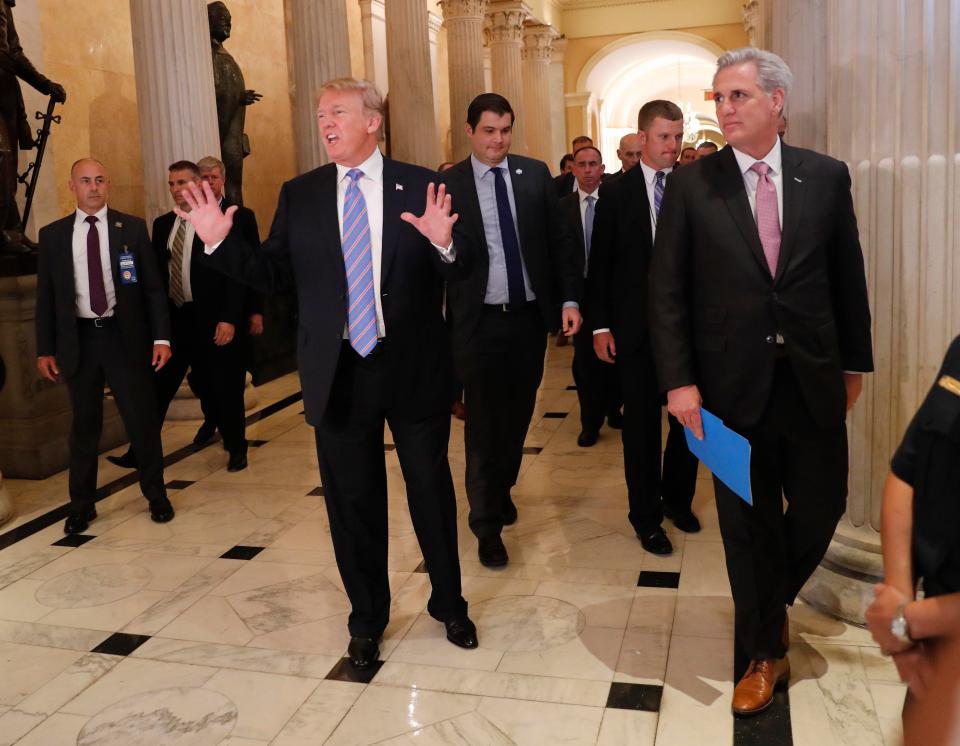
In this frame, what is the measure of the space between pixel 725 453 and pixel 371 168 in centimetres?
144

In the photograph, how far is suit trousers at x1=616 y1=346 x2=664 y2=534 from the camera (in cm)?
443

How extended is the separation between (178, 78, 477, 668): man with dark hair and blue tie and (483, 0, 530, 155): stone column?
14.7 meters

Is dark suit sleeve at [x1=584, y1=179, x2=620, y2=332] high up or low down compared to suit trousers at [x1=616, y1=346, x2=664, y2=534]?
up

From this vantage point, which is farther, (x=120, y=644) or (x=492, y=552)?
(x=492, y=552)

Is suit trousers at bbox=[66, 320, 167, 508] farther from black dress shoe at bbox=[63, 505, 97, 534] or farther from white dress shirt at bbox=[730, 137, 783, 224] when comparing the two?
white dress shirt at bbox=[730, 137, 783, 224]

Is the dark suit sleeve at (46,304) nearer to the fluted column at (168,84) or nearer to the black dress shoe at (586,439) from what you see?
the fluted column at (168,84)

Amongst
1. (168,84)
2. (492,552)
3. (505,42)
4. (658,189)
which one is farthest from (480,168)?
(505,42)

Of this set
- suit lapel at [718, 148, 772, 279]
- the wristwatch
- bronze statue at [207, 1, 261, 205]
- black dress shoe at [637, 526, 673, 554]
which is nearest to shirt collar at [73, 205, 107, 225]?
black dress shoe at [637, 526, 673, 554]

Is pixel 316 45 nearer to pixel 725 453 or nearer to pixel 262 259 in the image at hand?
pixel 262 259

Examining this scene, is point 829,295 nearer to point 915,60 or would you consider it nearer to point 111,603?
point 915,60

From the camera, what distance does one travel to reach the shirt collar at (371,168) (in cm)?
338

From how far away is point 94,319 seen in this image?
509cm

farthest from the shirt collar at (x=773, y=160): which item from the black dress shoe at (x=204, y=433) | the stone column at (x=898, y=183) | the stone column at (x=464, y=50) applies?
the stone column at (x=464, y=50)

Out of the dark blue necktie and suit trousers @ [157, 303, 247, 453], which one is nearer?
the dark blue necktie
